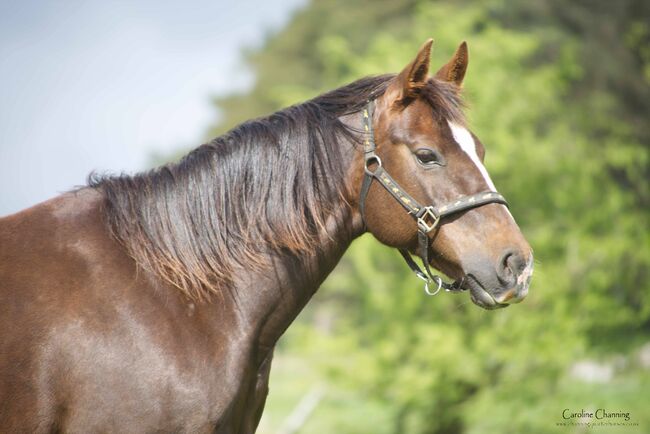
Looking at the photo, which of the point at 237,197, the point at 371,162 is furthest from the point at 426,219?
the point at 237,197

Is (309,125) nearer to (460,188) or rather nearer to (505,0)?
(460,188)

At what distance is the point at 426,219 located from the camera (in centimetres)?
319

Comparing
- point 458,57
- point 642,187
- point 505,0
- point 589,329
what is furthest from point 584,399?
point 458,57

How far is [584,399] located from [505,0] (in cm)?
1115

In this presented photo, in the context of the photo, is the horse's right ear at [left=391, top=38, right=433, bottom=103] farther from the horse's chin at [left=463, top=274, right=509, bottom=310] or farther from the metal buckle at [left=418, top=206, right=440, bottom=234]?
the horse's chin at [left=463, top=274, right=509, bottom=310]

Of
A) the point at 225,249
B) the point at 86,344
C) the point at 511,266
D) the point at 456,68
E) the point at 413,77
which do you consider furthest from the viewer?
the point at 456,68

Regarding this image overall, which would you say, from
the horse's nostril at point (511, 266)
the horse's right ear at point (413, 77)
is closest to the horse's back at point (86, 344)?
the horse's nostril at point (511, 266)

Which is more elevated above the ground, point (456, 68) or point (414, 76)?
point (414, 76)

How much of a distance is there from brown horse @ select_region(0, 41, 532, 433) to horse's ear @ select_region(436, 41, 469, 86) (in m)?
0.07

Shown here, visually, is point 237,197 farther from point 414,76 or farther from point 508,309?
point 508,309

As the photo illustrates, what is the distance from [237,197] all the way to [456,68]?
5.20ft

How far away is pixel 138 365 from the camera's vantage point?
2.79m

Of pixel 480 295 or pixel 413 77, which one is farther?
pixel 413 77

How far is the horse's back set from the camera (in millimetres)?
2676
